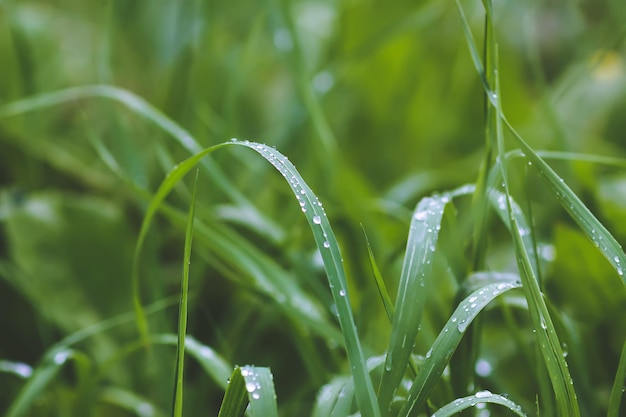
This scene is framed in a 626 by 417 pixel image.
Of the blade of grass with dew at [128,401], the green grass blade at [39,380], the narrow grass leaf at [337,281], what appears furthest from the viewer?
the blade of grass with dew at [128,401]

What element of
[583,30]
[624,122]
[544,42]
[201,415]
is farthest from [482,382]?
[544,42]

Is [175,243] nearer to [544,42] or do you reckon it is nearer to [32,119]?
[32,119]

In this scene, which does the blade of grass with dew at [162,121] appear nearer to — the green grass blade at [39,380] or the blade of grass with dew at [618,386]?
the green grass blade at [39,380]

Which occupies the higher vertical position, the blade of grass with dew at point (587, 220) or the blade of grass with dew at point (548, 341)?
the blade of grass with dew at point (587, 220)

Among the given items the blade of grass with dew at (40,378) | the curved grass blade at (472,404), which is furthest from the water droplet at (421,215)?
the blade of grass with dew at (40,378)

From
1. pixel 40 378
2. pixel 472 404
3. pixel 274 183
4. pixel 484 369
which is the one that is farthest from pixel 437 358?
pixel 274 183

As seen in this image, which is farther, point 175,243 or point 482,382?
point 175,243

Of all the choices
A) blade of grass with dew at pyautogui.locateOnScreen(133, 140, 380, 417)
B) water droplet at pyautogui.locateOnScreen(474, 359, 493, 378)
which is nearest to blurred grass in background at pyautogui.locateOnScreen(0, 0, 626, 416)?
water droplet at pyautogui.locateOnScreen(474, 359, 493, 378)
